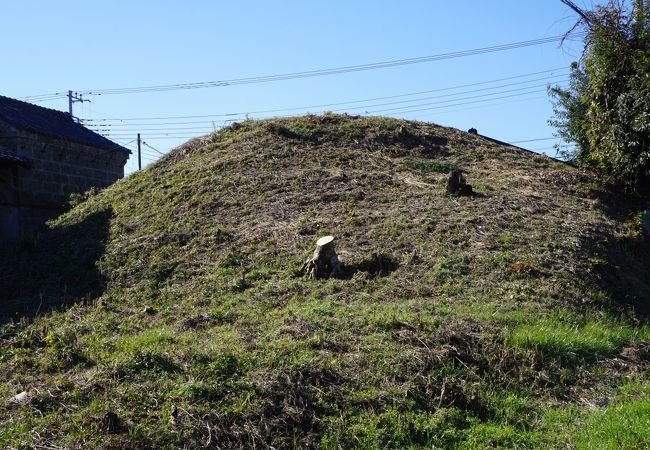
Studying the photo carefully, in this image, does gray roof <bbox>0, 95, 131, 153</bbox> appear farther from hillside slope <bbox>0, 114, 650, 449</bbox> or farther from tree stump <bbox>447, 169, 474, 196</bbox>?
tree stump <bbox>447, 169, 474, 196</bbox>

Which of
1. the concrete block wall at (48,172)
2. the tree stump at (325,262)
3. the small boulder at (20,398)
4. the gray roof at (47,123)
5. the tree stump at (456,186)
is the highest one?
the gray roof at (47,123)

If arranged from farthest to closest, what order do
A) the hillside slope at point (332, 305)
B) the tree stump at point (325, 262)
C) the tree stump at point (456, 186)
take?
the tree stump at point (456, 186) → the tree stump at point (325, 262) → the hillside slope at point (332, 305)

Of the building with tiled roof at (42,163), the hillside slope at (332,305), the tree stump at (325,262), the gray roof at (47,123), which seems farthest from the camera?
the gray roof at (47,123)

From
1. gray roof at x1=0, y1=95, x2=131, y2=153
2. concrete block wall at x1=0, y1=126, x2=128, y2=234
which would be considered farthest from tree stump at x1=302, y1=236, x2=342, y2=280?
gray roof at x1=0, y1=95, x2=131, y2=153

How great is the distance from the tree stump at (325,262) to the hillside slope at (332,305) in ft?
0.98

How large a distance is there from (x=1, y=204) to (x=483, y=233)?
41.2 feet

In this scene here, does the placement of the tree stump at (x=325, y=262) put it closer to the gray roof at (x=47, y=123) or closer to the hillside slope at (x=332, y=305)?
the hillside slope at (x=332, y=305)

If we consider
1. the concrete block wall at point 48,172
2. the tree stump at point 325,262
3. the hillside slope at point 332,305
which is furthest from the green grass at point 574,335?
the concrete block wall at point 48,172

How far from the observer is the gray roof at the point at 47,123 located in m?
19.8

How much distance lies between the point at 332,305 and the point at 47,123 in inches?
583

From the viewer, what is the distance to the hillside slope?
645 centimetres

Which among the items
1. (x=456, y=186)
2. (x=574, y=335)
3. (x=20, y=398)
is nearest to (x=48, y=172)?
(x=456, y=186)

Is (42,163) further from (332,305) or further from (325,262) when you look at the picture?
(332,305)

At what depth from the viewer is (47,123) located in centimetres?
2127
